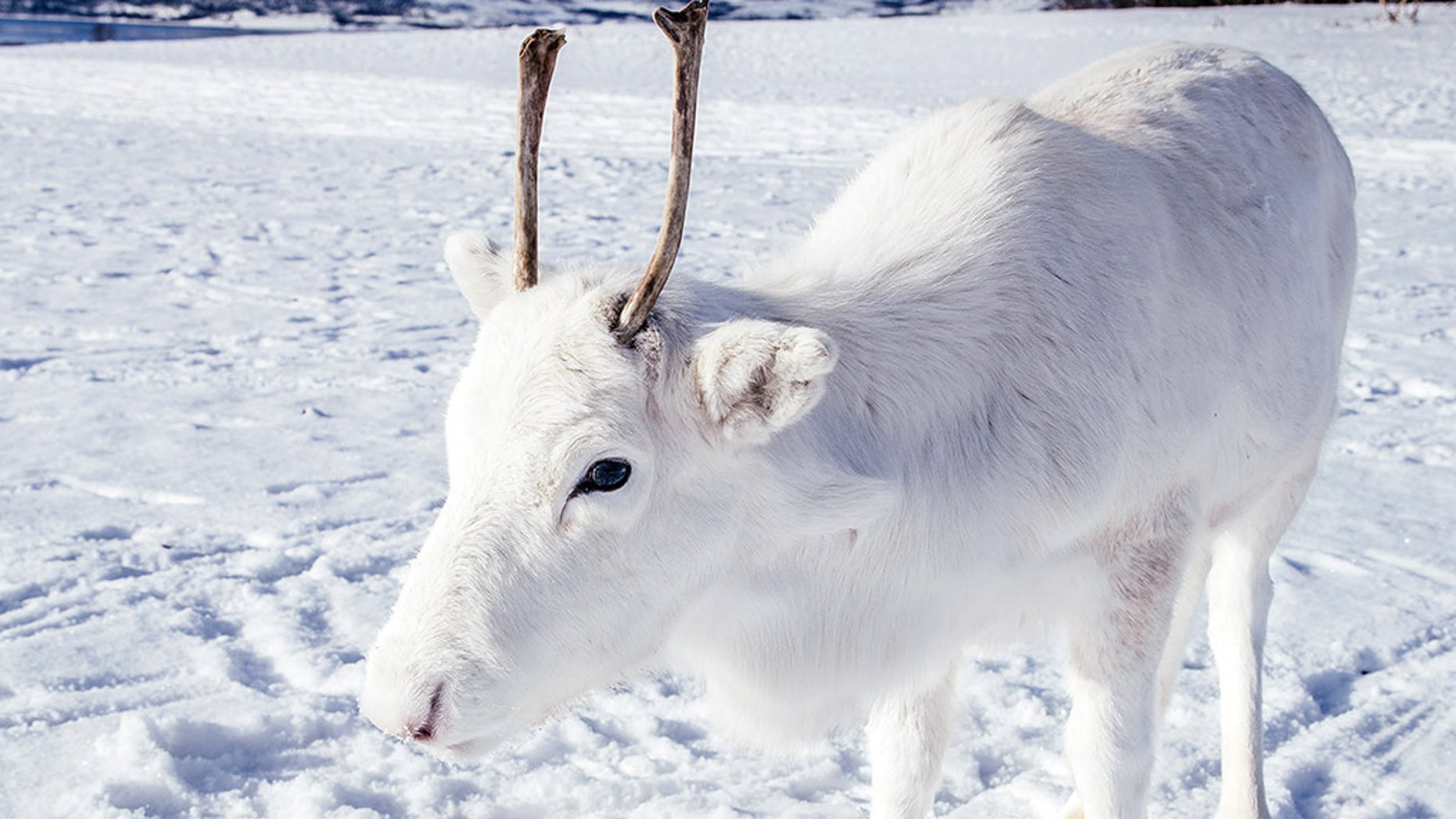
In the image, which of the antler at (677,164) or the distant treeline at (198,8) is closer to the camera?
the antler at (677,164)

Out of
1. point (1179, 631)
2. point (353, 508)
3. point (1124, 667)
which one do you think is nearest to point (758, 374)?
point (1124, 667)

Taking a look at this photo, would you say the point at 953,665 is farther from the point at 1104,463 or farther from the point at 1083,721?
the point at 1104,463

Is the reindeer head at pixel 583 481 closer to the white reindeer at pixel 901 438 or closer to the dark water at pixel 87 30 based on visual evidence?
the white reindeer at pixel 901 438

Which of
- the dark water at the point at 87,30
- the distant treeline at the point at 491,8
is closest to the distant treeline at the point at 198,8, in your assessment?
the distant treeline at the point at 491,8

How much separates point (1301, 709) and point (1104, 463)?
1501 millimetres

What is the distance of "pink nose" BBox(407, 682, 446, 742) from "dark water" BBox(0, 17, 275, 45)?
2480cm

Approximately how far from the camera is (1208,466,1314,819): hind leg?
301 centimetres

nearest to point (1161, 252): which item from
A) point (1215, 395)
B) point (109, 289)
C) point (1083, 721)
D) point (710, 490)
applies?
point (1215, 395)

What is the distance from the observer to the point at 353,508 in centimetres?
436

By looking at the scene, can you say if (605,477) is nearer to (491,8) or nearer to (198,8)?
(491,8)

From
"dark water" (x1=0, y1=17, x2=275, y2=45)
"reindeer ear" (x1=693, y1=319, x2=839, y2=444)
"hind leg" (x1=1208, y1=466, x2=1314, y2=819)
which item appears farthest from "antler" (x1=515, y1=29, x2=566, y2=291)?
"dark water" (x1=0, y1=17, x2=275, y2=45)

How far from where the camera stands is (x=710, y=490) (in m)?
2.04

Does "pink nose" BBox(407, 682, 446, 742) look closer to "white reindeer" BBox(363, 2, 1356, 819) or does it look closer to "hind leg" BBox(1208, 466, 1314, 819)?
"white reindeer" BBox(363, 2, 1356, 819)

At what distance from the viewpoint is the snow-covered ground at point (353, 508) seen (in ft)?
9.73
